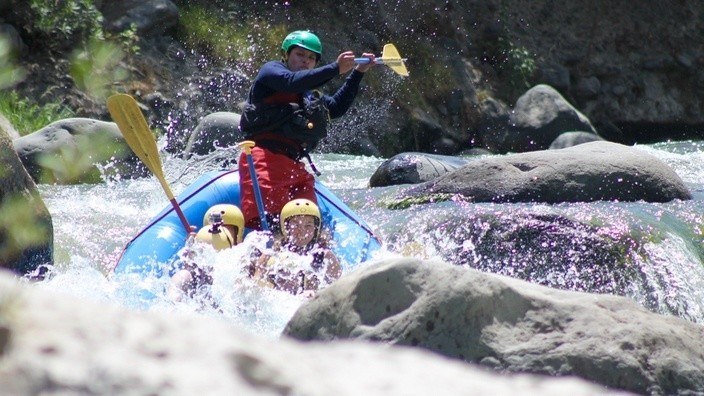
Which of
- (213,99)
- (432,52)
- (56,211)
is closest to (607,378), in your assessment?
(56,211)

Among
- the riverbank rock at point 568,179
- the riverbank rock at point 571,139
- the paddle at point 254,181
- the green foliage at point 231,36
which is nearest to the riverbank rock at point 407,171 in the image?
A: the riverbank rock at point 568,179

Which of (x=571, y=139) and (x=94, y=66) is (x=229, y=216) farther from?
(x=571, y=139)

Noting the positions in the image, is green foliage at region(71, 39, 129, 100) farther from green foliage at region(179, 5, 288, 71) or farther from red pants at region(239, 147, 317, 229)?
green foliage at region(179, 5, 288, 71)

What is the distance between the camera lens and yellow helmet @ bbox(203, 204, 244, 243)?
4.91 meters

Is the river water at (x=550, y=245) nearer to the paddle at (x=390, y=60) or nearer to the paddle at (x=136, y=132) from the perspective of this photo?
the paddle at (x=136, y=132)

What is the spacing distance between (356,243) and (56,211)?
2604mm

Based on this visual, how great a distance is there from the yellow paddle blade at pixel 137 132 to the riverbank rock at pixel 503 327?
99.7 inches

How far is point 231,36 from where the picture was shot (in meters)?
12.2

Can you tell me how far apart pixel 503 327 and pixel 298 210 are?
6.79 feet

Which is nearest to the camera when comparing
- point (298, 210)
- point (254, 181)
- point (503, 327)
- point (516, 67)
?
point (503, 327)

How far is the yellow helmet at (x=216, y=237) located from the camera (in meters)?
4.74

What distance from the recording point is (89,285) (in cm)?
482

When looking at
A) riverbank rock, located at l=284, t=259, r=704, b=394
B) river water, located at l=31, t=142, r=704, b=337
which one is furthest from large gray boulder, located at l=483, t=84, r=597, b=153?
riverbank rock, located at l=284, t=259, r=704, b=394

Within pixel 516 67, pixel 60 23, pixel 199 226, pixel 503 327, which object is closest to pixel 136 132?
pixel 199 226
